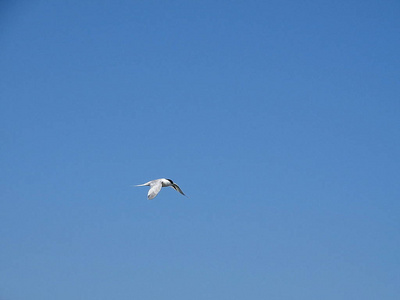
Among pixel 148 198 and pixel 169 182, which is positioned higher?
pixel 169 182

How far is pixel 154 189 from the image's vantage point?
83625 mm

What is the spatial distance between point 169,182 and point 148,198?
9738 millimetres

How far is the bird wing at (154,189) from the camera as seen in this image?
81.4 m

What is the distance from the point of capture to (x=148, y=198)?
8000 centimetres

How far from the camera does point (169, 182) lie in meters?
89.4

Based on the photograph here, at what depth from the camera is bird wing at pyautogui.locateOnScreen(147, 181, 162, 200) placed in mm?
81375

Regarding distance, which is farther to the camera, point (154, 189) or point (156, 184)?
point (156, 184)

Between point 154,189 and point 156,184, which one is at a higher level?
point 156,184

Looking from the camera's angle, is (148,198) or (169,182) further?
(169,182)
